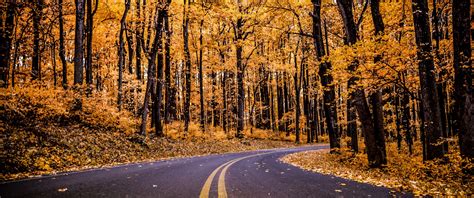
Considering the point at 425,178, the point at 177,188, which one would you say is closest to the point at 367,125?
the point at 425,178

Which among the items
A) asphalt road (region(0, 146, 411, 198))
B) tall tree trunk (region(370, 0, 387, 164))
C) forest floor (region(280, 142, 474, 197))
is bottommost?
forest floor (region(280, 142, 474, 197))

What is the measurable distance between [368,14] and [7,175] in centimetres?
1793

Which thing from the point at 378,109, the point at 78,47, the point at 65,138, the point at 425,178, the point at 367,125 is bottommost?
the point at 425,178

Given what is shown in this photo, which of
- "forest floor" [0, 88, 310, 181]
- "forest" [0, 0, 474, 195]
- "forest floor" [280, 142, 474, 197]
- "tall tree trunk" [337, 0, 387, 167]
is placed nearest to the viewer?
"forest floor" [280, 142, 474, 197]

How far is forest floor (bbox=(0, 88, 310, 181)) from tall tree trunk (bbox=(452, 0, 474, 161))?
1214cm

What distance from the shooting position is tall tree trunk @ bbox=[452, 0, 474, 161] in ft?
27.1

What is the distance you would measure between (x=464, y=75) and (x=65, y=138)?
1463cm

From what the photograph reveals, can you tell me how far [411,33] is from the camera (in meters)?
14.4

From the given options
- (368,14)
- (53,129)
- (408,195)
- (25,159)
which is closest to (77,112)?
(53,129)

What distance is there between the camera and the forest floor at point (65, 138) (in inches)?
383

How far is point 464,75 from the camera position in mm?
8352

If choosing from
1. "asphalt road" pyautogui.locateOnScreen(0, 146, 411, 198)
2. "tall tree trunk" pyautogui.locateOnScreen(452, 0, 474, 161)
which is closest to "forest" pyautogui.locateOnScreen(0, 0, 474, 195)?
"tall tree trunk" pyautogui.locateOnScreen(452, 0, 474, 161)

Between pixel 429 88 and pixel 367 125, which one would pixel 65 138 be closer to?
pixel 367 125

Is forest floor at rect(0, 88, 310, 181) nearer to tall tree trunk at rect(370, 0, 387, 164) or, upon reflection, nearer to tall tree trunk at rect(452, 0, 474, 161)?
tall tree trunk at rect(370, 0, 387, 164)
